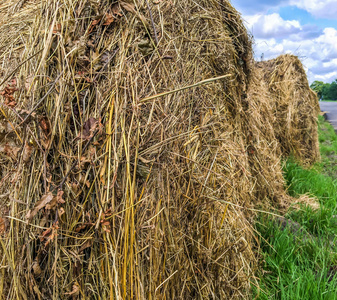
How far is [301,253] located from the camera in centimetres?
307

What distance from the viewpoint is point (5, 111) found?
6.12 ft

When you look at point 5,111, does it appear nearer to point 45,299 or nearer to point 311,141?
point 45,299

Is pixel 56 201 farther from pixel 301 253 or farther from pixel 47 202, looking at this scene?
pixel 301 253

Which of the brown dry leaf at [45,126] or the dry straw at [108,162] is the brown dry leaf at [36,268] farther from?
the brown dry leaf at [45,126]

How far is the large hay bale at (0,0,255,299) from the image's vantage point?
5.65 ft

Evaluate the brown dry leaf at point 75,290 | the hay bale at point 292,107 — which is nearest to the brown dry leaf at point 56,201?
the brown dry leaf at point 75,290

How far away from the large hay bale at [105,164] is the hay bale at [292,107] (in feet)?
13.5

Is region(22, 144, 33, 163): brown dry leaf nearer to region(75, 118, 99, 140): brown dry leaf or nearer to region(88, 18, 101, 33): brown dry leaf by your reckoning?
Result: region(75, 118, 99, 140): brown dry leaf

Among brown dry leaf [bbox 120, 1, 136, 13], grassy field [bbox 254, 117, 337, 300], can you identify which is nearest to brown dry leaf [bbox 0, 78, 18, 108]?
brown dry leaf [bbox 120, 1, 136, 13]

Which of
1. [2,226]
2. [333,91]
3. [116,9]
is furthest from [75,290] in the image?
[333,91]

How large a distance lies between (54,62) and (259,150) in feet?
9.64

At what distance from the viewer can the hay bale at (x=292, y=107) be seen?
598 cm

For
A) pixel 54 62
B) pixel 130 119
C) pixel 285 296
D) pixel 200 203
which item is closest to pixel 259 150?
pixel 285 296

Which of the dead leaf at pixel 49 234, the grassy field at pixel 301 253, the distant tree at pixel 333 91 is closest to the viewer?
the dead leaf at pixel 49 234
